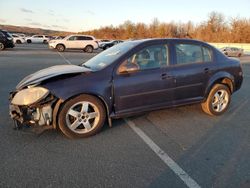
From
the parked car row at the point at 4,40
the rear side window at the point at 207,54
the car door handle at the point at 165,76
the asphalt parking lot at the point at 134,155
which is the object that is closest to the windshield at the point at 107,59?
the car door handle at the point at 165,76

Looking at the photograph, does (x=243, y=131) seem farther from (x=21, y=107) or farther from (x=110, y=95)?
(x=21, y=107)

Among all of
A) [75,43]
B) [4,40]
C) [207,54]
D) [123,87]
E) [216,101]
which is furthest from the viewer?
[75,43]

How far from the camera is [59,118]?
4.04m

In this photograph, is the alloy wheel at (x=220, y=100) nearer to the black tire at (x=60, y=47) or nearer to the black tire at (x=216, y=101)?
the black tire at (x=216, y=101)

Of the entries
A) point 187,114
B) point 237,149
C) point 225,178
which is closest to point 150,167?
point 225,178

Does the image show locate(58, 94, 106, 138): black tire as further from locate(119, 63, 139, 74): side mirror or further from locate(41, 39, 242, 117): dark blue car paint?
locate(119, 63, 139, 74): side mirror

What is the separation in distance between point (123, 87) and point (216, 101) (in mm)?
2355

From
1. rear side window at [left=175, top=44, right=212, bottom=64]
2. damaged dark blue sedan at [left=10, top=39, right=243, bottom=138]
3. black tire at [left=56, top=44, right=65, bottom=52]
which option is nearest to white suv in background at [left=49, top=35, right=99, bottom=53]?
black tire at [left=56, top=44, right=65, bottom=52]

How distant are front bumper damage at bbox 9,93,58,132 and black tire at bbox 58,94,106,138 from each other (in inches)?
6.6

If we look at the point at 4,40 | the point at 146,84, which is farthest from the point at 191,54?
the point at 4,40

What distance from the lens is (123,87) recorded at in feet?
14.3

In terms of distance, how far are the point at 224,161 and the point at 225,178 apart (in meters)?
0.45

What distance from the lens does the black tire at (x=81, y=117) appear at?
4066mm

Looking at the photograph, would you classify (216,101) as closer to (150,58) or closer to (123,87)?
(150,58)
